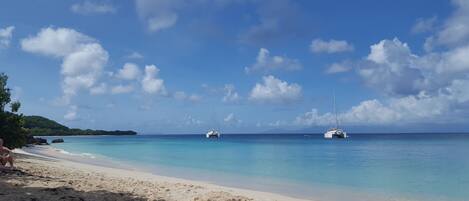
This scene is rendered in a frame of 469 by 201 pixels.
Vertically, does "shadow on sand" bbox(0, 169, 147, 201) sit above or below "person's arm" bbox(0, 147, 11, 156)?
below

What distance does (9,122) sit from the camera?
79.3 ft

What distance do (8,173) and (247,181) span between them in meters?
11.0

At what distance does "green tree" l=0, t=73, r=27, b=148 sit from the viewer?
2367 centimetres

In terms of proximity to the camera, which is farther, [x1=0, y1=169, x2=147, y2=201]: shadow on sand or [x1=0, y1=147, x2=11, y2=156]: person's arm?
[x1=0, y1=147, x2=11, y2=156]: person's arm

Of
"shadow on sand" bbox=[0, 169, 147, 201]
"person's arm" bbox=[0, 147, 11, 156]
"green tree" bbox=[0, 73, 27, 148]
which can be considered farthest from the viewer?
"green tree" bbox=[0, 73, 27, 148]

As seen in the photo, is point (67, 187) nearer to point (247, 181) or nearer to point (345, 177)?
point (247, 181)

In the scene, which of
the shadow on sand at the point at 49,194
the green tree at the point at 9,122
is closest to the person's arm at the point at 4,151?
the shadow on sand at the point at 49,194

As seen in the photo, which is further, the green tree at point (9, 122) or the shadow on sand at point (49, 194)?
the green tree at point (9, 122)

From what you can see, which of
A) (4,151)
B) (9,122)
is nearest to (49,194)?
(4,151)

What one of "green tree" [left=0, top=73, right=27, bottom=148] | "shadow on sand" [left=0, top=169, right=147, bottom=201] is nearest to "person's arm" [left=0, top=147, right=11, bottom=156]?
"shadow on sand" [left=0, top=169, right=147, bottom=201]

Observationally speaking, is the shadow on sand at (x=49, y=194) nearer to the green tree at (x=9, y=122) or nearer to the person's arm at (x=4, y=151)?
the person's arm at (x=4, y=151)

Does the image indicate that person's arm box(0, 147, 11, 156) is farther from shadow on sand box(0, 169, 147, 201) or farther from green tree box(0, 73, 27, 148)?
green tree box(0, 73, 27, 148)

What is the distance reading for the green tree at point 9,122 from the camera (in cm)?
2367

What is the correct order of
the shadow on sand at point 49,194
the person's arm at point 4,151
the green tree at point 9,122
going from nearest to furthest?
1. the shadow on sand at point 49,194
2. the person's arm at point 4,151
3. the green tree at point 9,122
